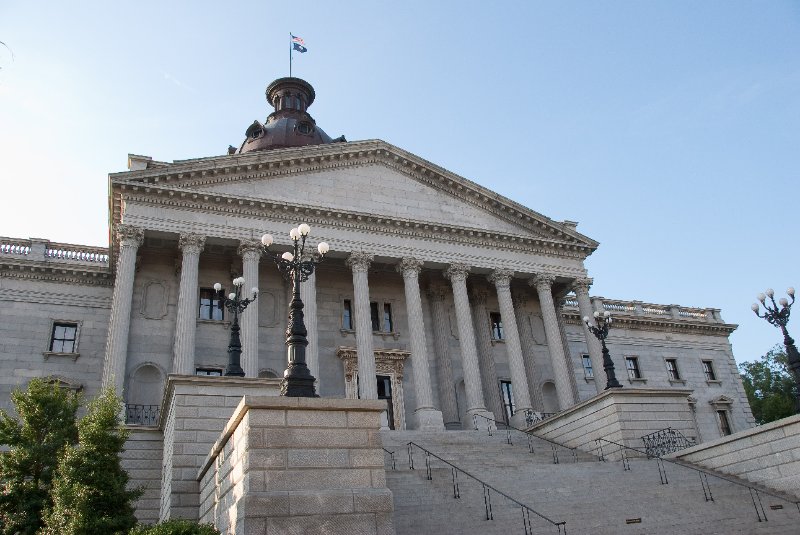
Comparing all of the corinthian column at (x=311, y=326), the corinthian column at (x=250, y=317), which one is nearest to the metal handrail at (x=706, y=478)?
the corinthian column at (x=311, y=326)

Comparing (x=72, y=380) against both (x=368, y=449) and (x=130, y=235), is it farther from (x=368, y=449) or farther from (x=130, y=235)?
(x=368, y=449)

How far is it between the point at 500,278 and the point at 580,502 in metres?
18.1

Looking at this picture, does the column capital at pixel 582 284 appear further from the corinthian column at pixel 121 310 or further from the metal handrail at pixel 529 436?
the corinthian column at pixel 121 310

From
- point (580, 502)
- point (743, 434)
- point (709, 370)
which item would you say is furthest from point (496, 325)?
point (709, 370)

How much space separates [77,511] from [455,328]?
77.5 ft

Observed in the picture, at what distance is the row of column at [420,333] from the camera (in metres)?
27.0

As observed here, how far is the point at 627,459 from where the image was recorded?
22.6 meters

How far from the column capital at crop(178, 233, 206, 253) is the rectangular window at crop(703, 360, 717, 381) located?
36.4 meters

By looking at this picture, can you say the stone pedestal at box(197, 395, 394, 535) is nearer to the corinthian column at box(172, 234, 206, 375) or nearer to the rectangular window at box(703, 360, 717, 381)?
the corinthian column at box(172, 234, 206, 375)

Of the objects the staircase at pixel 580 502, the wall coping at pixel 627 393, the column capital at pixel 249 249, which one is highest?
the column capital at pixel 249 249

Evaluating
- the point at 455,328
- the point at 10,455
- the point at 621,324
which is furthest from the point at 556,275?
the point at 10,455

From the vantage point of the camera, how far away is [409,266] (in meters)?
33.0

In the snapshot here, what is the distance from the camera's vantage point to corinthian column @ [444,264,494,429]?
31.1 metres

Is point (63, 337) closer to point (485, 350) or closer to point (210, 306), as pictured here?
point (210, 306)
